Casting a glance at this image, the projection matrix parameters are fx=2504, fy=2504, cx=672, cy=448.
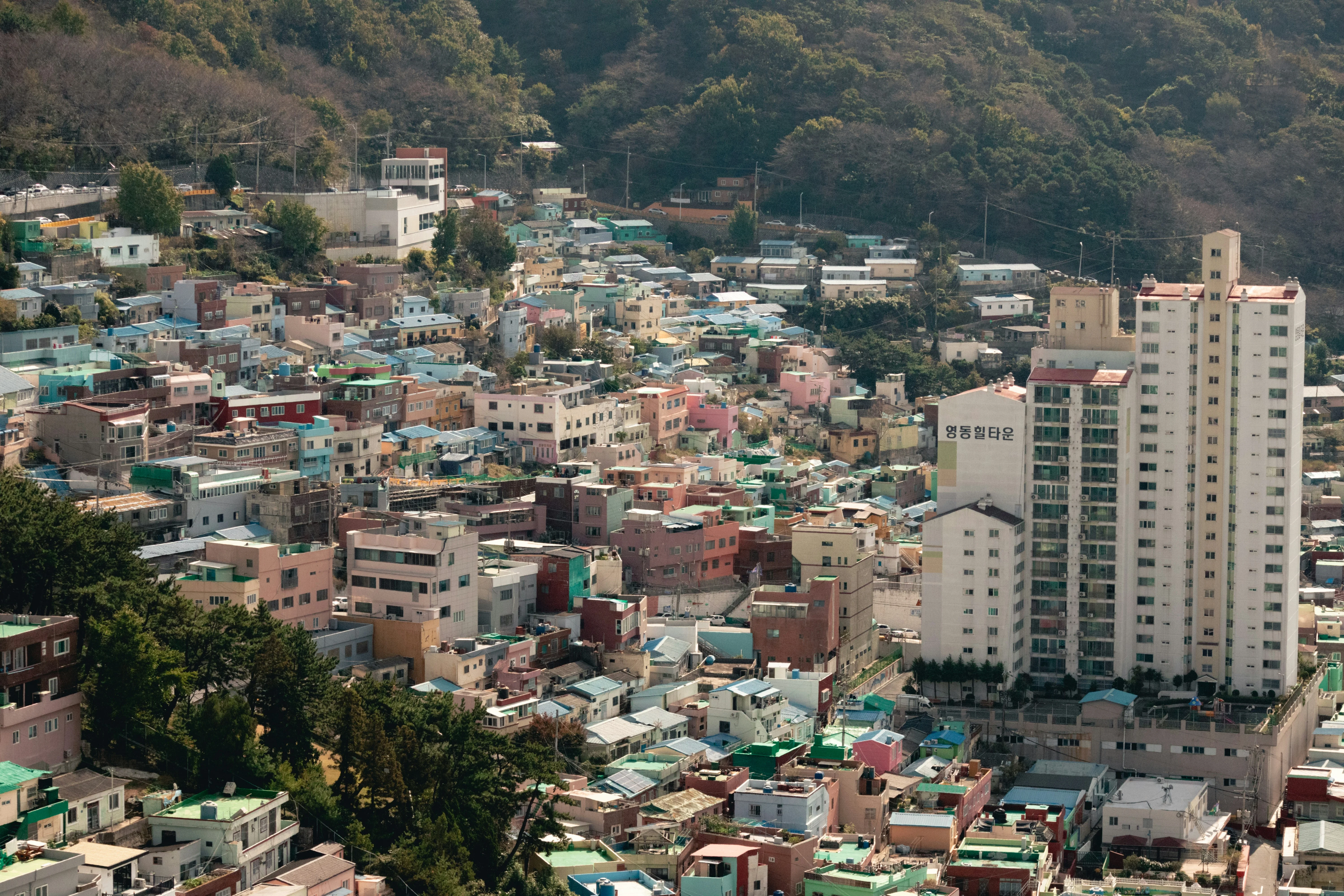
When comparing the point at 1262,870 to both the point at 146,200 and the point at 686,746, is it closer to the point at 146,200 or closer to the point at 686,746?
the point at 686,746

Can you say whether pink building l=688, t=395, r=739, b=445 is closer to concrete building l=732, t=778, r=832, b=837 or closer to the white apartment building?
the white apartment building

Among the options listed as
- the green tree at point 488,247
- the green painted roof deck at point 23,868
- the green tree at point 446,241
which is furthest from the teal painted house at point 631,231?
the green painted roof deck at point 23,868

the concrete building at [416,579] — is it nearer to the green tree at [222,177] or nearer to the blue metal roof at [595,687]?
the blue metal roof at [595,687]

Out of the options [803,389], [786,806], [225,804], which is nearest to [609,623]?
[786,806]

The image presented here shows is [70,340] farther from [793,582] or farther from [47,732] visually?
[47,732]

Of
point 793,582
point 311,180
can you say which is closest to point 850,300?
point 311,180
